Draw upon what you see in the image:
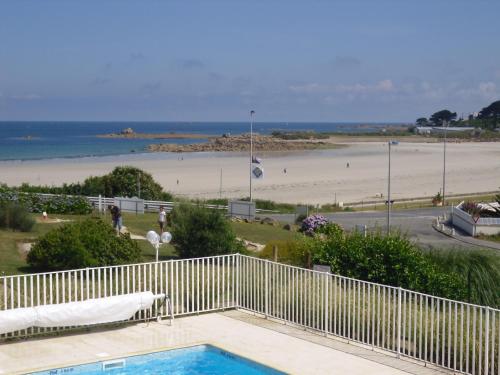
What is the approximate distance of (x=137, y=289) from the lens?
1759cm

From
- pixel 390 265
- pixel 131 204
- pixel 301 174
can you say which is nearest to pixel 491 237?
pixel 131 204

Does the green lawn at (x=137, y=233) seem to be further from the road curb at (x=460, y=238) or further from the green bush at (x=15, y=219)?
the road curb at (x=460, y=238)

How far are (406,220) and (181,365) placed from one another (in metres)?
33.5

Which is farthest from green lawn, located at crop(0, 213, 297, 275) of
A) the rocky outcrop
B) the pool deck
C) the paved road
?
the rocky outcrop

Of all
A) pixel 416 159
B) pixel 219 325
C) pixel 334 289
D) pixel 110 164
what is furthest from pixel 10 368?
pixel 416 159

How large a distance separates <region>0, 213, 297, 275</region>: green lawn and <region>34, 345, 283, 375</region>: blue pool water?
518 cm

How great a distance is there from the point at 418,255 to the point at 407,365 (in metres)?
5.02

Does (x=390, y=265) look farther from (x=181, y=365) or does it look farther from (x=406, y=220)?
(x=406, y=220)

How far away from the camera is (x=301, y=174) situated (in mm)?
85750

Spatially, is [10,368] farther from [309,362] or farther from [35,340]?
[309,362]

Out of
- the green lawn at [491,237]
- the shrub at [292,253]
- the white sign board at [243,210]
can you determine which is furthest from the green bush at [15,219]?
the green lawn at [491,237]

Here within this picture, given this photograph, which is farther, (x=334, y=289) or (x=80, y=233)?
(x=80, y=233)

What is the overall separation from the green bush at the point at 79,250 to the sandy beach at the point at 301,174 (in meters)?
38.7

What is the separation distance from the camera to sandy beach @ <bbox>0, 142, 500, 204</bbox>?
6703 centimetres
